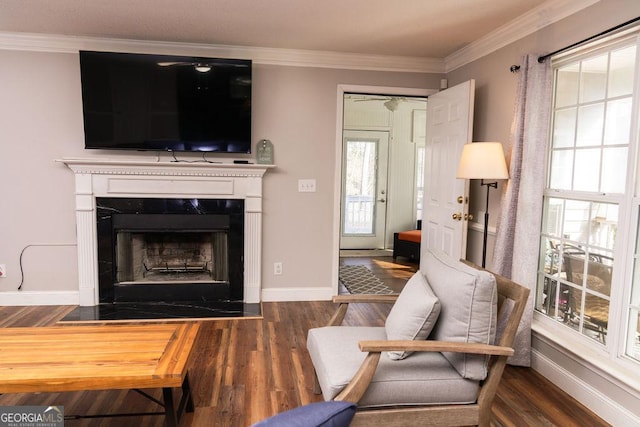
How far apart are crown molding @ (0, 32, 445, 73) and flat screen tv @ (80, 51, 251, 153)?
0.61ft

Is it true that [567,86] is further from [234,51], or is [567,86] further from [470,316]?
[234,51]

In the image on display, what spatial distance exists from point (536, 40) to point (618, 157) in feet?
3.62

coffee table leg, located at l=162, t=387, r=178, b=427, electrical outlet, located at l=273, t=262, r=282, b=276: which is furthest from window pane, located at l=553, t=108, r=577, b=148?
coffee table leg, located at l=162, t=387, r=178, b=427

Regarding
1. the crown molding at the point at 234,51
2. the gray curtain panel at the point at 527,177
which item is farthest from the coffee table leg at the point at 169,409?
the crown molding at the point at 234,51

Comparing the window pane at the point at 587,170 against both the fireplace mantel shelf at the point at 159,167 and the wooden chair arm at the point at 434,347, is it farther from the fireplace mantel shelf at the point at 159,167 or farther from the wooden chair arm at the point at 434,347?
the fireplace mantel shelf at the point at 159,167

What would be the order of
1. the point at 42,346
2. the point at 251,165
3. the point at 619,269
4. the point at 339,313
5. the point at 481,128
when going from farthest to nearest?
1. the point at 251,165
2. the point at 481,128
3. the point at 339,313
4. the point at 619,269
5. the point at 42,346

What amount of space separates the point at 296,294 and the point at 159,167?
1789mm

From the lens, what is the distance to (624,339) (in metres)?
2.35

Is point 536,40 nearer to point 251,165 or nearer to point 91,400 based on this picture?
A: point 251,165

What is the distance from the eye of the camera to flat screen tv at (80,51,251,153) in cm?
385

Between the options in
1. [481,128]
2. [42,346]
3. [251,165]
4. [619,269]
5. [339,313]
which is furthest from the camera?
[251,165]

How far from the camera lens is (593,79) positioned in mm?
2629

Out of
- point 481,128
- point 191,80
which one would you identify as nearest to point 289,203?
point 191,80

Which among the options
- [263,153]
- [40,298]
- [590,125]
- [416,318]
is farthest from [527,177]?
[40,298]
